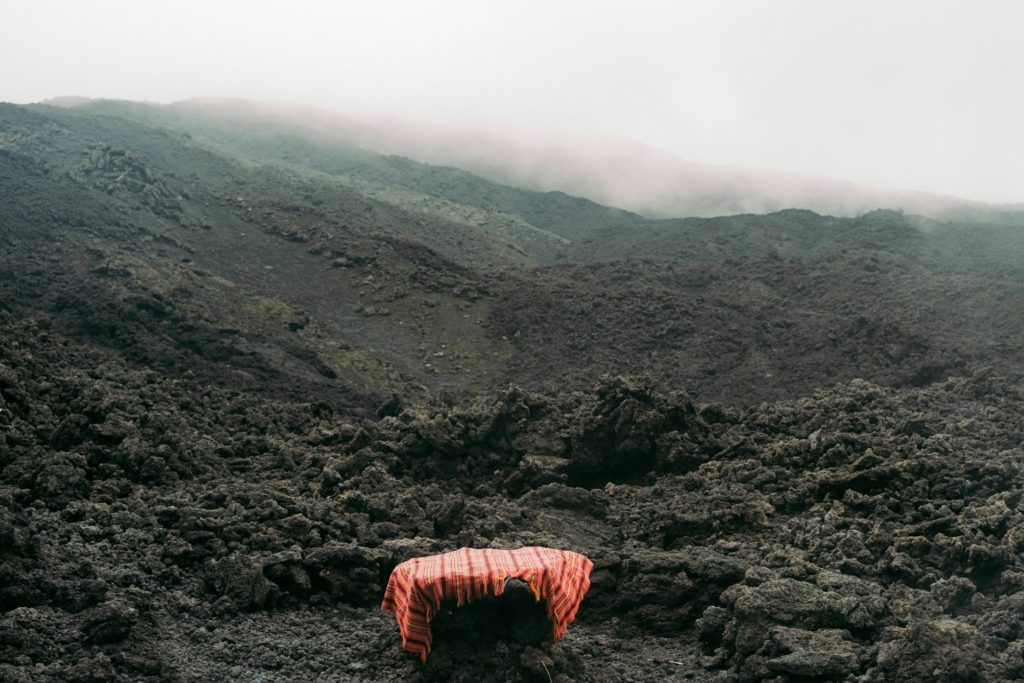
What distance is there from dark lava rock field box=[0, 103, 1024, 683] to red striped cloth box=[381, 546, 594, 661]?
227 mm

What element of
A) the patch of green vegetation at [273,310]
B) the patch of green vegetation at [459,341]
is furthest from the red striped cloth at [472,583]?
the patch of green vegetation at [273,310]

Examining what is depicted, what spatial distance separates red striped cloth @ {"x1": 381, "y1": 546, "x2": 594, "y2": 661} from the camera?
8.02 m

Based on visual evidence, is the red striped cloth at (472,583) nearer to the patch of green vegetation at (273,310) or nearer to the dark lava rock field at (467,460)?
the dark lava rock field at (467,460)

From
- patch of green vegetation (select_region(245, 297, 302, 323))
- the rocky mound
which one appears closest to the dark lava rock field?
the rocky mound

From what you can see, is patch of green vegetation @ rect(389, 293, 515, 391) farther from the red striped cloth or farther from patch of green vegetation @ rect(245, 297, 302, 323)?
the red striped cloth

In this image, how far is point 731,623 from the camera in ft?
29.7

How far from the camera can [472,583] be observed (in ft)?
26.2

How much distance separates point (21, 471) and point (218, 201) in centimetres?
2837

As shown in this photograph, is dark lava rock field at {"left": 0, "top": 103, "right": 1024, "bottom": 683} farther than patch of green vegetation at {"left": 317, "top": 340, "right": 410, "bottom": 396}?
No

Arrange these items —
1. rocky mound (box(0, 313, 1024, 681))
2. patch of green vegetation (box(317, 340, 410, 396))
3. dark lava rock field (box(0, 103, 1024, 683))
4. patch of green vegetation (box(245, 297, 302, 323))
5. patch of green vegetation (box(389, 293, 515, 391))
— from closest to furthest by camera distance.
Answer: rocky mound (box(0, 313, 1024, 681))
dark lava rock field (box(0, 103, 1024, 683))
patch of green vegetation (box(317, 340, 410, 396))
patch of green vegetation (box(389, 293, 515, 391))
patch of green vegetation (box(245, 297, 302, 323))

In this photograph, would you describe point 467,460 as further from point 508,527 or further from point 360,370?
point 360,370

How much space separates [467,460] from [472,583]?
22.8 feet

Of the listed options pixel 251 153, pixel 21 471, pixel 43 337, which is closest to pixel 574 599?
pixel 21 471

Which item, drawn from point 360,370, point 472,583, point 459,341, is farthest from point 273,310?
point 472,583
